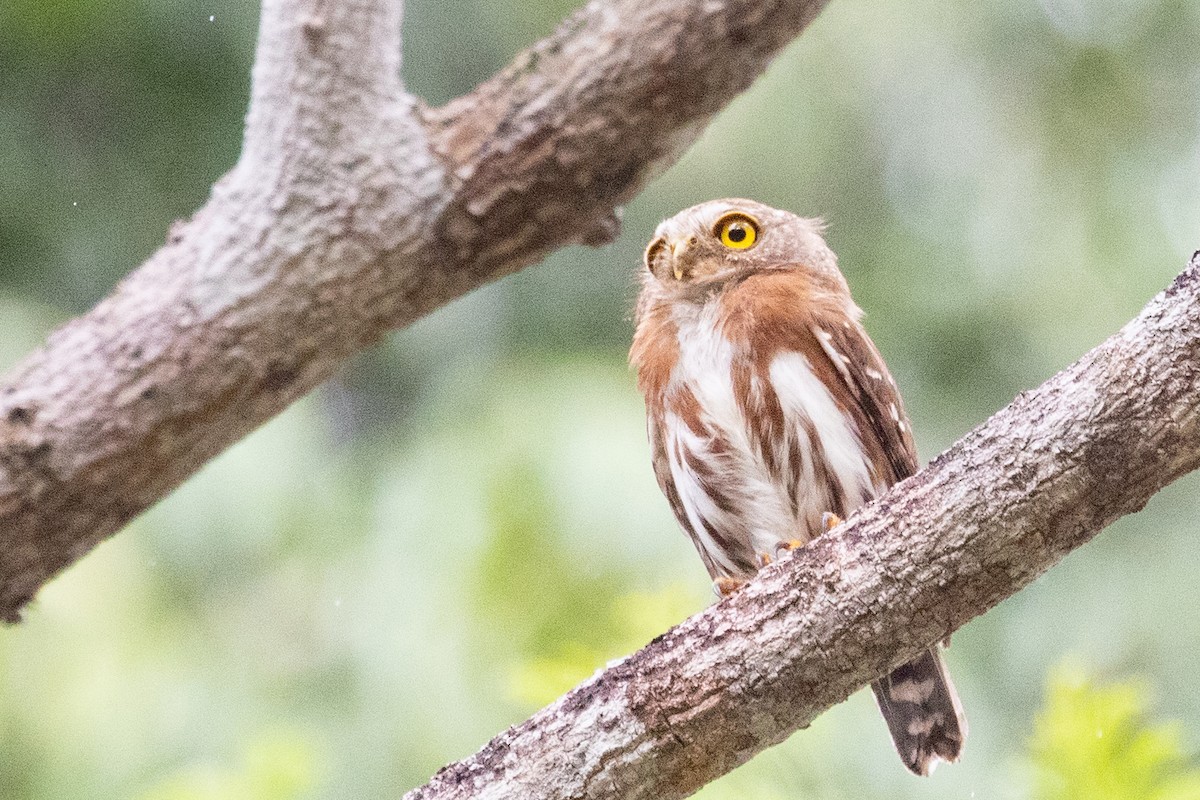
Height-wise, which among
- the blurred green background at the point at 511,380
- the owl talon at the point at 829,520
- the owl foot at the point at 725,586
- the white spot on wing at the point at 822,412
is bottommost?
the owl foot at the point at 725,586

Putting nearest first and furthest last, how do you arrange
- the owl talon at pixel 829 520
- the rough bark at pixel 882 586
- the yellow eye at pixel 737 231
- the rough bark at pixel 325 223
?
the rough bark at pixel 882 586, the owl talon at pixel 829 520, the rough bark at pixel 325 223, the yellow eye at pixel 737 231

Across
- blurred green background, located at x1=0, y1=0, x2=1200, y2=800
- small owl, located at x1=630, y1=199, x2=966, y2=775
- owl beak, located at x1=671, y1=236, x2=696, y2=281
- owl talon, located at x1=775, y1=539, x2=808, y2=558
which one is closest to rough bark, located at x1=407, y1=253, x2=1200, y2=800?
owl talon, located at x1=775, y1=539, x2=808, y2=558

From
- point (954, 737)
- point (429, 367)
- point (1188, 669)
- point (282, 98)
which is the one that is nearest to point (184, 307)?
point (282, 98)

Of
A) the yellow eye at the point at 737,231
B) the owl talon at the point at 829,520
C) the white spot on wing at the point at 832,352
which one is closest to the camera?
the owl talon at the point at 829,520

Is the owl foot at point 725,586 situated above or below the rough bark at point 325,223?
below

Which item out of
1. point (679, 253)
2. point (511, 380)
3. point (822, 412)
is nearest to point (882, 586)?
point (822, 412)

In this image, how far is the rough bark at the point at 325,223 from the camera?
2957 mm

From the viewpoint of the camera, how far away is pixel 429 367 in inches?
214

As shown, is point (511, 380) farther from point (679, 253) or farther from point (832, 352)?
point (832, 352)

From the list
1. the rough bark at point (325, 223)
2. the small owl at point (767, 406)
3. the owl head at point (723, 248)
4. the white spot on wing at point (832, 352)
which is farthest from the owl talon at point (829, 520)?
the rough bark at point (325, 223)

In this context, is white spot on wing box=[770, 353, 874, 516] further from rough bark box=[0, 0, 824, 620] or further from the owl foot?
rough bark box=[0, 0, 824, 620]

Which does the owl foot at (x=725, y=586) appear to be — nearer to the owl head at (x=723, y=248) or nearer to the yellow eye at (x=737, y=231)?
the owl head at (x=723, y=248)

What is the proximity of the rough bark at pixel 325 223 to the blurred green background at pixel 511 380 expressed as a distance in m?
1.14

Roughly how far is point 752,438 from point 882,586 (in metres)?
0.88
